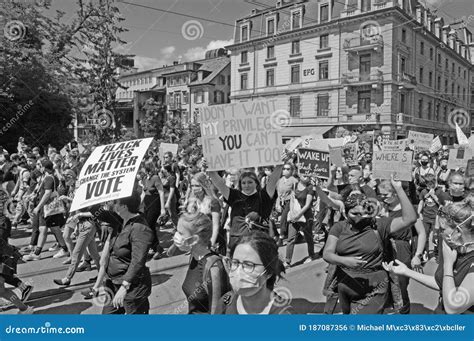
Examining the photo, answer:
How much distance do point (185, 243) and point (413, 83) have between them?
6416 millimetres

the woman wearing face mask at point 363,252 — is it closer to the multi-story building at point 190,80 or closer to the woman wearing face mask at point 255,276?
the woman wearing face mask at point 255,276

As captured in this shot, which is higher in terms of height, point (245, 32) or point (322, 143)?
point (245, 32)

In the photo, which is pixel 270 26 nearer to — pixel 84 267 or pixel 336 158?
pixel 336 158

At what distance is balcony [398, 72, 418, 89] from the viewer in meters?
7.76

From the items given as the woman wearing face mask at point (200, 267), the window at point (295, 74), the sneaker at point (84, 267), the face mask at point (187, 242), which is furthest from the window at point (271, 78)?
the face mask at point (187, 242)

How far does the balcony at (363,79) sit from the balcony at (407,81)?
18.8 inches

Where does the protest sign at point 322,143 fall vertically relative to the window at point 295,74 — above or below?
below

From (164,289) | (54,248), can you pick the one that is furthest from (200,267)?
(54,248)

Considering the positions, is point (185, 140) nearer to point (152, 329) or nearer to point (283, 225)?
point (283, 225)

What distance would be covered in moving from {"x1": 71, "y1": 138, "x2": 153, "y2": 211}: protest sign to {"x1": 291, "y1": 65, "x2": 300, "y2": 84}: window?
3.93 meters

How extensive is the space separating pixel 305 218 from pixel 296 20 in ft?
A: 10.9

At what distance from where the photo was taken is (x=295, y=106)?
28.8 ft

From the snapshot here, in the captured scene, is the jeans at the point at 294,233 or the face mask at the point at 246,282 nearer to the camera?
the face mask at the point at 246,282

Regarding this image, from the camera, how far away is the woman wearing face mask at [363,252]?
3.38 m
